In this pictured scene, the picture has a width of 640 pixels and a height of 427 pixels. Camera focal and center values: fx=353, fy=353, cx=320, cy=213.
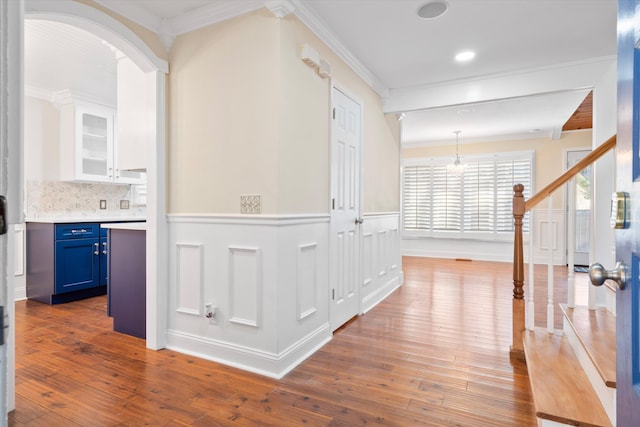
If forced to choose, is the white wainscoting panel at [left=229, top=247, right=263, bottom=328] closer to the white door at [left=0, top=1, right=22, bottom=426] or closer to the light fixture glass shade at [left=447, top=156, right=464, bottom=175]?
the white door at [left=0, top=1, right=22, bottom=426]

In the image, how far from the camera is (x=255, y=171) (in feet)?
7.93

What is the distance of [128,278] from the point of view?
3002mm

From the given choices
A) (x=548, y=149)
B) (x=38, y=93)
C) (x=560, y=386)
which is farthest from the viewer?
(x=548, y=149)

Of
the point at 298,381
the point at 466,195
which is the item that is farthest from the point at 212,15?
the point at 466,195

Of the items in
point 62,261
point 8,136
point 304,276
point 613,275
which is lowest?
point 62,261

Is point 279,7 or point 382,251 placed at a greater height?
point 279,7

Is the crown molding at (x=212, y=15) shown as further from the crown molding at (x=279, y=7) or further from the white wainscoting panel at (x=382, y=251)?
the white wainscoting panel at (x=382, y=251)

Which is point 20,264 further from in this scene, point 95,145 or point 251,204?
point 251,204

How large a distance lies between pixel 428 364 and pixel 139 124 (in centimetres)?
291

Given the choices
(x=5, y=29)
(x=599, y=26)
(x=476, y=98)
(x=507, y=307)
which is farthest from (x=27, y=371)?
(x=599, y=26)

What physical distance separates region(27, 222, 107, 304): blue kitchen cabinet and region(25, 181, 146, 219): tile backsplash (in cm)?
41

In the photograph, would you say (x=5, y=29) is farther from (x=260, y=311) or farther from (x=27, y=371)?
(x=27, y=371)

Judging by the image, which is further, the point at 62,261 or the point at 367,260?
the point at 62,261

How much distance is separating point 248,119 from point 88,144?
351 cm
